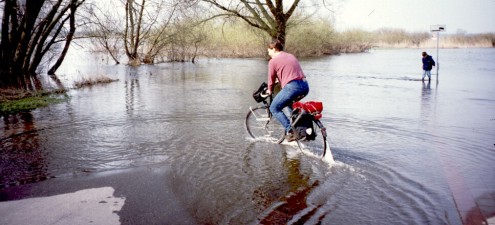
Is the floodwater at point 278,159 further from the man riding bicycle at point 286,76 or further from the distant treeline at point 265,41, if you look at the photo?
the distant treeline at point 265,41

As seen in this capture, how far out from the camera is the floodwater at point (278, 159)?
16.2 ft

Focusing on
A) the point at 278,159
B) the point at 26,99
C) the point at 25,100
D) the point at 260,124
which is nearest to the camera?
the point at 278,159

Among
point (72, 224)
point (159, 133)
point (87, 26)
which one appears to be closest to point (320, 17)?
point (87, 26)

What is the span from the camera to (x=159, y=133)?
908 centimetres

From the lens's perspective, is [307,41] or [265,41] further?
[307,41]

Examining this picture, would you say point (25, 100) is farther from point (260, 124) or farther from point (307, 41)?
point (307, 41)

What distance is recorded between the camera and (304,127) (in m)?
7.18

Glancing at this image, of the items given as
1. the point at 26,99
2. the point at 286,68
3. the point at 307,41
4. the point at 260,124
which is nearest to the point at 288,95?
the point at 286,68

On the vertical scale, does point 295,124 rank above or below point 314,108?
below

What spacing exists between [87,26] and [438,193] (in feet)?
79.0

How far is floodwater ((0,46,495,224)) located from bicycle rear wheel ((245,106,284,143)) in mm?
236

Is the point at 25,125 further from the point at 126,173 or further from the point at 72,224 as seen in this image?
the point at 72,224

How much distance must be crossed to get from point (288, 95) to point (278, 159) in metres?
1.14

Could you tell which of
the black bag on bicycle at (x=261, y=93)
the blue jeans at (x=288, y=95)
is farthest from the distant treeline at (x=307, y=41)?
the blue jeans at (x=288, y=95)
